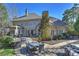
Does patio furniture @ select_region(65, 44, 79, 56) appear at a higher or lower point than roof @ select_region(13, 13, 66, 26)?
lower

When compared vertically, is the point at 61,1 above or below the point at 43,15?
above

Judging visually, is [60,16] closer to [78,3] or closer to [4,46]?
[78,3]

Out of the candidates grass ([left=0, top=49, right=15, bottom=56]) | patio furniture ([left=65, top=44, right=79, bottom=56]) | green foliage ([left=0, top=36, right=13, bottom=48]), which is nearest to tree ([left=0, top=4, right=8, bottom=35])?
green foliage ([left=0, top=36, right=13, bottom=48])

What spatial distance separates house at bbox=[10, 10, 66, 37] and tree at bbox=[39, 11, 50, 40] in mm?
30

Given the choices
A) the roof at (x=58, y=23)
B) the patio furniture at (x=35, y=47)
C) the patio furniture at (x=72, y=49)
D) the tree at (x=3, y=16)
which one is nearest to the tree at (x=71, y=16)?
the roof at (x=58, y=23)

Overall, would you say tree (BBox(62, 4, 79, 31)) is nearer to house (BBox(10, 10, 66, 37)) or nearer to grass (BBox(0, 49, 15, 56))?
house (BBox(10, 10, 66, 37))

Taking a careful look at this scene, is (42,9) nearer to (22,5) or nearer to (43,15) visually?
(43,15)

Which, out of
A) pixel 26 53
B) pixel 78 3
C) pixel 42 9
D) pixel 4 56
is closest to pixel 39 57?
pixel 26 53

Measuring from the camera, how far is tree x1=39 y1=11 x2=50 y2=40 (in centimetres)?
203

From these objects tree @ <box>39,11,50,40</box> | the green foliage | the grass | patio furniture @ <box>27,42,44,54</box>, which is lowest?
the grass

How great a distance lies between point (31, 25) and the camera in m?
2.05

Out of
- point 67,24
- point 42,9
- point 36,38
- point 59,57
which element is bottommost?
point 59,57

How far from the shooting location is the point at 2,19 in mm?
2037

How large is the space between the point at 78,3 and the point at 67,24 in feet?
0.73
